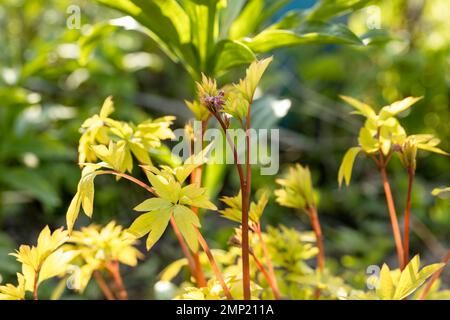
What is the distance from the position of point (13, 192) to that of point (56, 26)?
0.66 meters

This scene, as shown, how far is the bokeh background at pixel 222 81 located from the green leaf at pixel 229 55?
81 centimetres

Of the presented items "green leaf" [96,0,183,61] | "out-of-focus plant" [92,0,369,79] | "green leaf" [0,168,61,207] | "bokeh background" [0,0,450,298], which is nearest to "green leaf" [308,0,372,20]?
"out-of-focus plant" [92,0,369,79]

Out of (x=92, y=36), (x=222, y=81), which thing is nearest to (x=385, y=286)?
(x=92, y=36)

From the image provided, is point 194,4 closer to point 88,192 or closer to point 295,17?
point 295,17

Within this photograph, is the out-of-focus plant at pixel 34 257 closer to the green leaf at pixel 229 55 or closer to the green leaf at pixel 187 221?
the green leaf at pixel 187 221

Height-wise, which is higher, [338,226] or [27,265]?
[338,226]

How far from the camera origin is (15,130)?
1757 mm

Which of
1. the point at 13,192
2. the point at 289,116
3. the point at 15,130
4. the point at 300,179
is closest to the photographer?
the point at 300,179

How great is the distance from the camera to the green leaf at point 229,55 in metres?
0.84

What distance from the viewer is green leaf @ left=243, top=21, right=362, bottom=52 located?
33.6 inches

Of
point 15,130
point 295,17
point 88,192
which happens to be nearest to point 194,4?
point 295,17

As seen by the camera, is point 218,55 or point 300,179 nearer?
point 300,179

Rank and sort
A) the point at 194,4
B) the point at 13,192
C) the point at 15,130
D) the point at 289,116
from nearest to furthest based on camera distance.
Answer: the point at 194,4 → the point at 15,130 → the point at 13,192 → the point at 289,116
